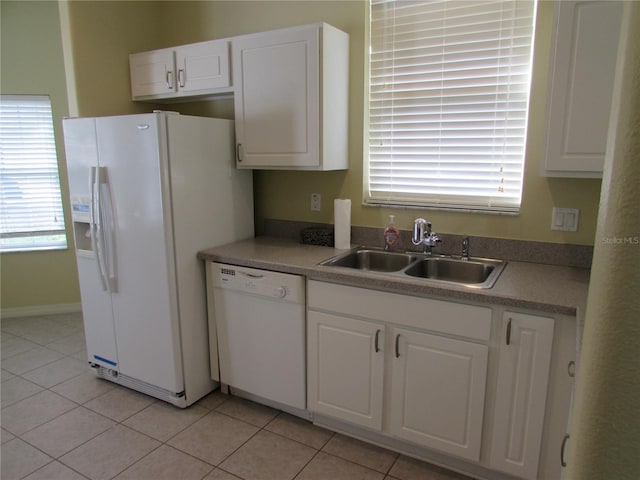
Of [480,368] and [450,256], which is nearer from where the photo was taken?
[480,368]

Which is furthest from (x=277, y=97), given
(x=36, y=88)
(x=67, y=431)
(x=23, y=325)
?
(x=23, y=325)

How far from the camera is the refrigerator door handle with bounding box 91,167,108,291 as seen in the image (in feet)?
8.23

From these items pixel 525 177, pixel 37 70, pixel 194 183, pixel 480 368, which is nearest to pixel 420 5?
pixel 525 177

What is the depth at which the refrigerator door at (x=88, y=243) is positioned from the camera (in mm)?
2578

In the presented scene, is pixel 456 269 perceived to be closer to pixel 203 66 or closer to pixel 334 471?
pixel 334 471

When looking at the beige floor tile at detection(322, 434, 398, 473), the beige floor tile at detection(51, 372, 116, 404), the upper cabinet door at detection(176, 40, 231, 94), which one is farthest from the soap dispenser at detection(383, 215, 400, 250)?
the beige floor tile at detection(51, 372, 116, 404)

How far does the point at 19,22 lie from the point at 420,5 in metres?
3.22

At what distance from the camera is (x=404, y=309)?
78.6 inches

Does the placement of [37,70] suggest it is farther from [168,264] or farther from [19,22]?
[168,264]

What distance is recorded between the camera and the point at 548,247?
2248 mm

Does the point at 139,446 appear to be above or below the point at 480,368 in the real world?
below

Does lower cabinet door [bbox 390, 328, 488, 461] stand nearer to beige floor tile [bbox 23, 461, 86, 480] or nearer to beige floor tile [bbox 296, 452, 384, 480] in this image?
beige floor tile [bbox 296, 452, 384, 480]

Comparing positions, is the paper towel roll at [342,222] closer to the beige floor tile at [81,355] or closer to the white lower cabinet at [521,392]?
the white lower cabinet at [521,392]

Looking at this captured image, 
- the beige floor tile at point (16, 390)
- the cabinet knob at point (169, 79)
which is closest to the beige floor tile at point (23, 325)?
the beige floor tile at point (16, 390)
